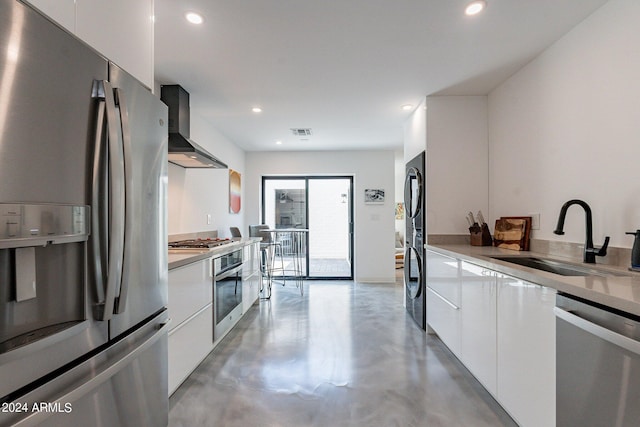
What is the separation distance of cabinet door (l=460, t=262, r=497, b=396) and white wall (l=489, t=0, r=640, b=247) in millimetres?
716

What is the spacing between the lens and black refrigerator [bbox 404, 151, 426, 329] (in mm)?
3180

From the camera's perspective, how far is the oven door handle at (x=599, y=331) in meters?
0.91

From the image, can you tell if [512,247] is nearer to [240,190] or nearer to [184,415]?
[184,415]

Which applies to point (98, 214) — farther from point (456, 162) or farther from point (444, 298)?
point (456, 162)

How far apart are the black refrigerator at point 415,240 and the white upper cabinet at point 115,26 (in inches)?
102

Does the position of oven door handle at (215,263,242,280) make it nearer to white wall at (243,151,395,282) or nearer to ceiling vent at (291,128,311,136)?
ceiling vent at (291,128,311,136)

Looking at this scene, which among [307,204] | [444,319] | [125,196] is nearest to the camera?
[125,196]

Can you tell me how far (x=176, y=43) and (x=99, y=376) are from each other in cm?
210

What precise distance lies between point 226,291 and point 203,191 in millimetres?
1547

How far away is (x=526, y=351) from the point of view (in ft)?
4.76

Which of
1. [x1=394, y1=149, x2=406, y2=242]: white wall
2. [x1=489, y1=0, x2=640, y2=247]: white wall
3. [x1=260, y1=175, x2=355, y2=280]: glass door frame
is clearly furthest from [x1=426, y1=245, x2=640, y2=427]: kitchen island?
[x1=394, y1=149, x2=406, y2=242]: white wall

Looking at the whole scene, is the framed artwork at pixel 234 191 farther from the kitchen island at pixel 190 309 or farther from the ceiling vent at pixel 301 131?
the kitchen island at pixel 190 309

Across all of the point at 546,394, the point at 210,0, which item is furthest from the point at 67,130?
the point at 546,394

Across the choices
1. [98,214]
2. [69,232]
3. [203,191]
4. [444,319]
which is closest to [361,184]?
[203,191]
